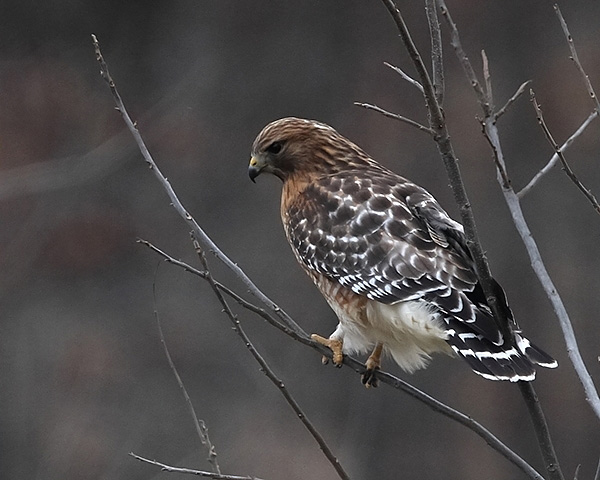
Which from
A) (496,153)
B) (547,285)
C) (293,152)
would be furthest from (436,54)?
(293,152)

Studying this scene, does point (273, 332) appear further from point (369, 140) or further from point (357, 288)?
point (357, 288)

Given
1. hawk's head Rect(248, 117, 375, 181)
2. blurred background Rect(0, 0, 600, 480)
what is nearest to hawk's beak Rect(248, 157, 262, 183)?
hawk's head Rect(248, 117, 375, 181)

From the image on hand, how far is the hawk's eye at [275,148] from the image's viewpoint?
4336 millimetres

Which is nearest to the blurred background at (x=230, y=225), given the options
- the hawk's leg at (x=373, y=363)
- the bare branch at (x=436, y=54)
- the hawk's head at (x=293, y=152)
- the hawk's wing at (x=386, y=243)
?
the hawk's head at (x=293, y=152)

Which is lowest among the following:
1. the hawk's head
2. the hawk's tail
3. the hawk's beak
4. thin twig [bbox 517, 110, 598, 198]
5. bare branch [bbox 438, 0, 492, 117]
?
the hawk's tail

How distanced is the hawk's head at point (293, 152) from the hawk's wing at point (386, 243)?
0.33 ft

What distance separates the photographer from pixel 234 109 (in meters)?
9.05

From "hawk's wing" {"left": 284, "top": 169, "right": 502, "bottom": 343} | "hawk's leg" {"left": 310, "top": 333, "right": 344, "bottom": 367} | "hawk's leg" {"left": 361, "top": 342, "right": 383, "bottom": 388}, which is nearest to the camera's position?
"hawk's wing" {"left": 284, "top": 169, "right": 502, "bottom": 343}

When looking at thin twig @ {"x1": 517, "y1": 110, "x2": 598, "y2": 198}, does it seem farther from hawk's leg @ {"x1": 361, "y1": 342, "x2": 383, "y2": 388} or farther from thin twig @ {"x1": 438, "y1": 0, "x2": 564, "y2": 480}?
hawk's leg @ {"x1": 361, "y1": 342, "x2": 383, "y2": 388}

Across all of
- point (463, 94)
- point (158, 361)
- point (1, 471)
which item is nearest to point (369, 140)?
point (463, 94)

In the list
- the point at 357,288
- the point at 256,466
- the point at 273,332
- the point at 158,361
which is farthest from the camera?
the point at 158,361

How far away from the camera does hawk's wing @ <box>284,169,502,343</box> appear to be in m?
3.49

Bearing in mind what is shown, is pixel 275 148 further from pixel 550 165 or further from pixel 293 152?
pixel 550 165

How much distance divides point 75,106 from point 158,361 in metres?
1.99
